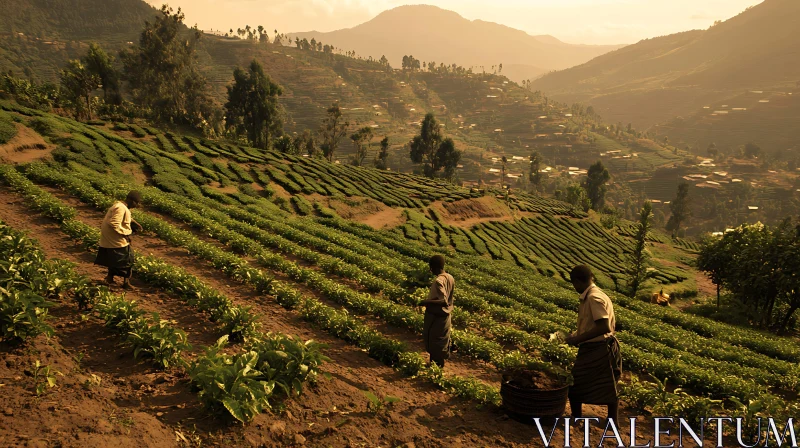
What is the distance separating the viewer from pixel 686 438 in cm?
778

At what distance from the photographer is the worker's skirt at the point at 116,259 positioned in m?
9.75

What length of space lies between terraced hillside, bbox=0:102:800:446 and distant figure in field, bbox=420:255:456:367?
1.42 ft

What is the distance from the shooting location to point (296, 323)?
10547 millimetres

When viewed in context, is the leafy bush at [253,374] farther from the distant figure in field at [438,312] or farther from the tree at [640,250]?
the tree at [640,250]

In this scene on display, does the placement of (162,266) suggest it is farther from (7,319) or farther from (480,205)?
(480,205)

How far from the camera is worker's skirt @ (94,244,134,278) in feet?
32.0

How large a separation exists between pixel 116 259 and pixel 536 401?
375 inches

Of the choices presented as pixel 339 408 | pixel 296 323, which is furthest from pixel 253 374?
pixel 296 323

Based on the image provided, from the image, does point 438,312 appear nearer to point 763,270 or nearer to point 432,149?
A: point 763,270

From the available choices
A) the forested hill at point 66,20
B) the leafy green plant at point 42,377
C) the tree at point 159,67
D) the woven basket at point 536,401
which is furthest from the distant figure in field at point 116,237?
the forested hill at point 66,20

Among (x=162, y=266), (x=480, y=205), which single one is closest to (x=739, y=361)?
(x=162, y=266)

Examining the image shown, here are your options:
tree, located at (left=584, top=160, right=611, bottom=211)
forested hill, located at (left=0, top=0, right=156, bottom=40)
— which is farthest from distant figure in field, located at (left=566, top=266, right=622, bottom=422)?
forested hill, located at (left=0, top=0, right=156, bottom=40)

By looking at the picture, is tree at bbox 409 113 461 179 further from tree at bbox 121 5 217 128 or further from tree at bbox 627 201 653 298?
tree at bbox 627 201 653 298

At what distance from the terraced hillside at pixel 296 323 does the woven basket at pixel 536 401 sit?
37cm
